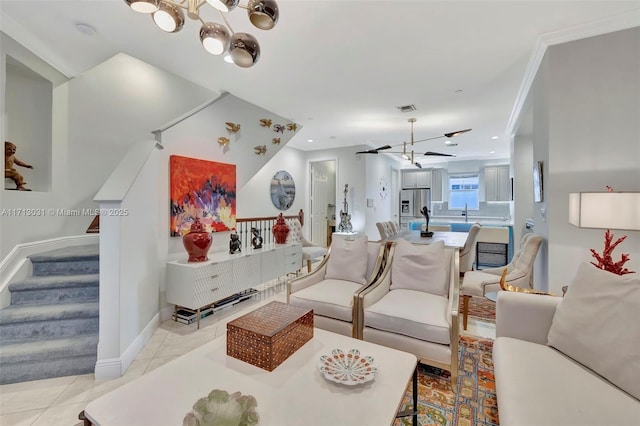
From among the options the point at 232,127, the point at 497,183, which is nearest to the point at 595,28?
the point at 232,127

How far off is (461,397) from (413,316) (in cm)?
56

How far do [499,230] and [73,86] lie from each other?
276 inches

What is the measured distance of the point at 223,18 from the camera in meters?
1.39

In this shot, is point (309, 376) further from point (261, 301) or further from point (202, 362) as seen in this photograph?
point (261, 301)

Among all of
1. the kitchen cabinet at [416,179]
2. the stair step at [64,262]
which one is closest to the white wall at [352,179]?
the kitchen cabinet at [416,179]

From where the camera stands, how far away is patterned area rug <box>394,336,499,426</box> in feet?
5.39

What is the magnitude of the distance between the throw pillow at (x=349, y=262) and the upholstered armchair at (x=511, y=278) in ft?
3.49

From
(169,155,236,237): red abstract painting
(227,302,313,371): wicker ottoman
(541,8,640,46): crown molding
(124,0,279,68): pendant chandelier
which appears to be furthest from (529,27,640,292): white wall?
(169,155,236,237): red abstract painting

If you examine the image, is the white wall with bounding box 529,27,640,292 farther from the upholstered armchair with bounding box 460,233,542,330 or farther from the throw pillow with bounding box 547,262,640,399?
the throw pillow with bounding box 547,262,640,399

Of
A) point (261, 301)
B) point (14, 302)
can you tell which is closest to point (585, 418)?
point (261, 301)

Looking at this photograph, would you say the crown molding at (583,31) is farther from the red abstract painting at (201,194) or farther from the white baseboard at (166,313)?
the white baseboard at (166,313)

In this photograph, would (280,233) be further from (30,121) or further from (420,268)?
(30,121)

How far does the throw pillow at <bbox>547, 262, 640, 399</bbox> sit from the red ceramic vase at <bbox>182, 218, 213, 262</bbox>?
2993mm

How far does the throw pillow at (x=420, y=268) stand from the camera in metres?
2.43
